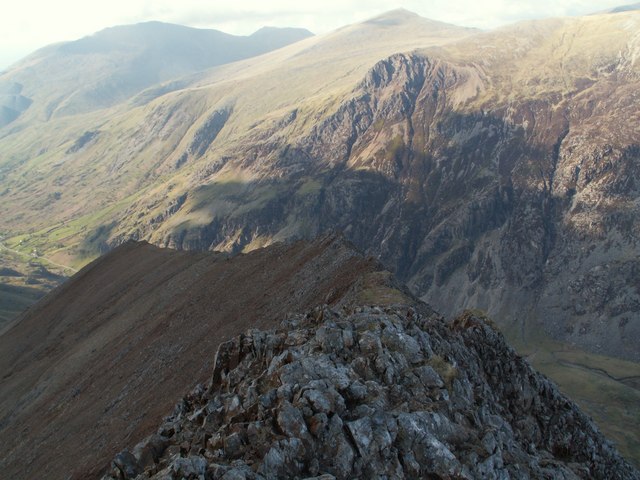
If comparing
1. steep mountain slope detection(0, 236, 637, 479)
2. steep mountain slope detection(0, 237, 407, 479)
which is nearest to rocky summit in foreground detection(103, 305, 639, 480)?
steep mountain slope detection(0, 236, 637, 479)

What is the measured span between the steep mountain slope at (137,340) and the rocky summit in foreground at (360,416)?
16659 mm

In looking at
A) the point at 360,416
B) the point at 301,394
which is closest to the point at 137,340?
the point at 301,394

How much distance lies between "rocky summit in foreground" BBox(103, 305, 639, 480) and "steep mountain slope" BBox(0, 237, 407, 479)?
16.7 metres

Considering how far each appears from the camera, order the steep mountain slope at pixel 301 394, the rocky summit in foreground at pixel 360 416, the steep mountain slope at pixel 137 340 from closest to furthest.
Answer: the rocky summit in foreground at pixel 360 416 → the steep mountain slope at pixel 301 394 → the steep mountain slope at pixel 137 340

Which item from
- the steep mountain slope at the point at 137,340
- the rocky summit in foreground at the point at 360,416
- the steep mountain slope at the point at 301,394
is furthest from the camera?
the steep mountain slope at the point at 137,340

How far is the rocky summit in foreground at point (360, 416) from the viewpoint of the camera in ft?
82.4

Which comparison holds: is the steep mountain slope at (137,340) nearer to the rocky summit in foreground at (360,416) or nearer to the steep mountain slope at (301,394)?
the steep mountain slope at (301,394)

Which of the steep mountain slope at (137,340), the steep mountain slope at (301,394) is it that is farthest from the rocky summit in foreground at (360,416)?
the steep mountain slope at (137,340)

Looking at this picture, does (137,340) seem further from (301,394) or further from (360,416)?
(360,416)

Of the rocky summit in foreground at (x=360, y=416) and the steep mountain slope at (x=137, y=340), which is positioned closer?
the rocky summit in foreground at (x=360, y=416)

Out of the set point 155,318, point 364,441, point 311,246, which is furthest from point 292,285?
point 364,441

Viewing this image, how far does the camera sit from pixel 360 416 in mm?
27078

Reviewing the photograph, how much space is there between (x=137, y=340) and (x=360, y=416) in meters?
Result: 62.6

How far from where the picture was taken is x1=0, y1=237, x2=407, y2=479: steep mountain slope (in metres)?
58.4
